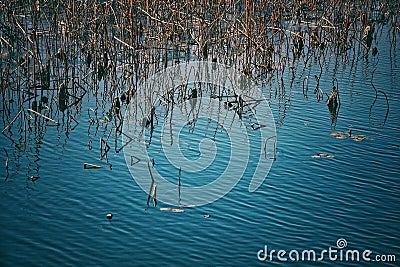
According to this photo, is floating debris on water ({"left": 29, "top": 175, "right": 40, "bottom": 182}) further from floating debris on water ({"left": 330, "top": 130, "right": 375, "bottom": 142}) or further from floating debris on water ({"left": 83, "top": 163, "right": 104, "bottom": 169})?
floating debris on water ({"left": 330, "top": 130, "right": 375, "bottom": 142})

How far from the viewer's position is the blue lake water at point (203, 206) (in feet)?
17.7

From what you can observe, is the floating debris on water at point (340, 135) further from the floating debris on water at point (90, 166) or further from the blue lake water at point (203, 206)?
the floating debris on water at point (90, 166)

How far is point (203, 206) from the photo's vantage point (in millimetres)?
6184

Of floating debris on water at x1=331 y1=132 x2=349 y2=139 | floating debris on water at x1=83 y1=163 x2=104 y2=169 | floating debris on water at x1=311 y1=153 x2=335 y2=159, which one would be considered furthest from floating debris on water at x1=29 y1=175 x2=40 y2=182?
floating debris on water at x1=331 y1=132 x2=349 y2=139

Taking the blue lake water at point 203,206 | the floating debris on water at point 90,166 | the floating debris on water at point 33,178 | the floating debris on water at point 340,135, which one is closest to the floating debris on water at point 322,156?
the blue lake water at point 203,206

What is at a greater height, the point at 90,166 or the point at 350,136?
the point at 350,136

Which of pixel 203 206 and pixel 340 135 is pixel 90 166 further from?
pixel 340 135

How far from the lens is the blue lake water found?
539 centimetres

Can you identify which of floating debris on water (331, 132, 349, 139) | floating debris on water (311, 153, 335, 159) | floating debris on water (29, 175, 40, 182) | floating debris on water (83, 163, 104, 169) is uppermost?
floating debris on water (331, 132, 349, 139)

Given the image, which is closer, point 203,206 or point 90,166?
point 203,206

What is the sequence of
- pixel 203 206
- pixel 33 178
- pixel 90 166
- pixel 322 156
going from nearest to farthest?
pixel 203 206 < pixel 33 178 < pixel 90 166 < pixel 322 156

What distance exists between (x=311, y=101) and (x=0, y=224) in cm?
502

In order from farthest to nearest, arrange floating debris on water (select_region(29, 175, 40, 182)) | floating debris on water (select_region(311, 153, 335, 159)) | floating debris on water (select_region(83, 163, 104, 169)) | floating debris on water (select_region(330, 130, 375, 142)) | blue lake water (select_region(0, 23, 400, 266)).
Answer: floating debris on water (select_region(330, 130, 375, 142))
floating debris on water (select_region(311, 153, 335, 159))
floating debris on water (select_region(83, 163, 104, 169))
floating debris on water (select_region(29, 175, 40, 182))
blue lake water (select_region(0, 23, 400, 266))

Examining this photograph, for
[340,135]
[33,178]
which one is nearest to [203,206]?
[33,178]
